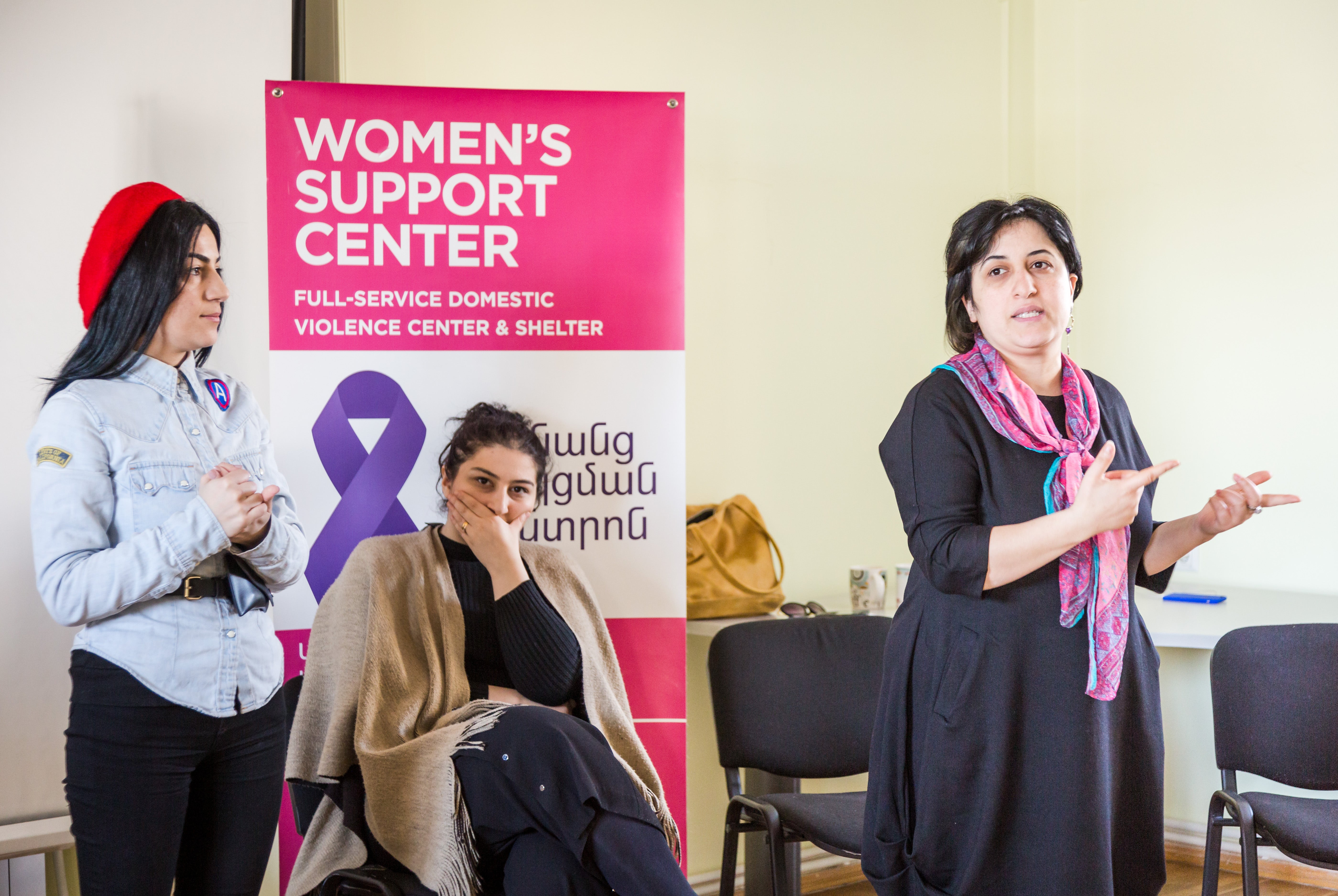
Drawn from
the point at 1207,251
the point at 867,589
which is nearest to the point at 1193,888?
the point at 867,589

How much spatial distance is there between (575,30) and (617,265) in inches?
48.7

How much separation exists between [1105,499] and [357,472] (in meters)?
1.46

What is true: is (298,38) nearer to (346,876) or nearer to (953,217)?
(346,876)

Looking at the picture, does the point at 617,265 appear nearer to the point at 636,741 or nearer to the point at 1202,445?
the point at 636,741

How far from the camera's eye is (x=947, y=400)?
1.55 meters

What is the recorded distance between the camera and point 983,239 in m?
1.62

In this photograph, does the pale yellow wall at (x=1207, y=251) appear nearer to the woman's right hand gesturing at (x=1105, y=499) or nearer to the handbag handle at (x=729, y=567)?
A: the handbag handle at (x=729, y=567)

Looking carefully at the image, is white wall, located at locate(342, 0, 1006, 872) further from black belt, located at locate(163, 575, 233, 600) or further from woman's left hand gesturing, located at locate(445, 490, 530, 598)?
black belt, located at locate(163, 575, 233, 600)

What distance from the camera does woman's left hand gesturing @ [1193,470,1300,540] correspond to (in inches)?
61.2

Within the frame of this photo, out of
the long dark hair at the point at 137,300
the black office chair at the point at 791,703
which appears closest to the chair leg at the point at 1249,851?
the black office chair at the point at 791,703

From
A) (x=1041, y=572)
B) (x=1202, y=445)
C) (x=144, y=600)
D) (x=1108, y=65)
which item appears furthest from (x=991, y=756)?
(x=1108, y=65)

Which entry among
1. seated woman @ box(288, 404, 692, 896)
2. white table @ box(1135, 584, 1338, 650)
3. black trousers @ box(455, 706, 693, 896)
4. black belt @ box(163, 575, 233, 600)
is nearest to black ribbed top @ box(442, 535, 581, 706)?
seated woman @ box(288, 404, 692, 896)

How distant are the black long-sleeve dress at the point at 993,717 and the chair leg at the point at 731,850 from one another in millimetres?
785

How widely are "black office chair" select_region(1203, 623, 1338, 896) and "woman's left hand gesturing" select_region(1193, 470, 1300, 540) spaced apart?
1052mm
